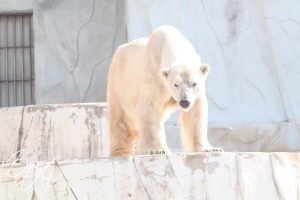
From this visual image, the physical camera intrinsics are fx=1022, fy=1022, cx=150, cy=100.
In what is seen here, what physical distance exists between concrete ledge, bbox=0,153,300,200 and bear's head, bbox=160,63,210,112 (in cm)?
44

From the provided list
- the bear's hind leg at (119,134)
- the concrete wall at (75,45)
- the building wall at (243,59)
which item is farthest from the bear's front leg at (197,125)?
the concrete wall at (75,45)

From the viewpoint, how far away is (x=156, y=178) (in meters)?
7.01

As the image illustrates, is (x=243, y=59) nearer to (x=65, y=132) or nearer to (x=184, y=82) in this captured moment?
(x=65, y=132)

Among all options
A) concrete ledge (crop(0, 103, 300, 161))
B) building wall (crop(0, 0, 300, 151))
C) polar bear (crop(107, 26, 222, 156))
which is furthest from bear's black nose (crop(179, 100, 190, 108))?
building wall (crop(0, 0, 300, 151))

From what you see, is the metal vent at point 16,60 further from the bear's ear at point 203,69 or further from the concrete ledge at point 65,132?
the bear's ear at point 203,69

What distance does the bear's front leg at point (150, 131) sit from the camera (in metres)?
7.54

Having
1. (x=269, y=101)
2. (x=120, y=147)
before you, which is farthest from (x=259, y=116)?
(x=120, y=147)

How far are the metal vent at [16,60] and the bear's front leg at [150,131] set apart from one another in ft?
25.2

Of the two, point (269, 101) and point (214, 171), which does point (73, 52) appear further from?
point (214, 171)

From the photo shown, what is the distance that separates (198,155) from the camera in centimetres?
700

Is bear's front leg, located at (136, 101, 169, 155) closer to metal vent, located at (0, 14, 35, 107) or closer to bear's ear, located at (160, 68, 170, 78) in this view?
bear's ear, located at (160, 68, 170, 78)

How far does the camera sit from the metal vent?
49.6 ft

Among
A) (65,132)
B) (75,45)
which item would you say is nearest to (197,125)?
(65,132)

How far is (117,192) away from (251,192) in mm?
931
